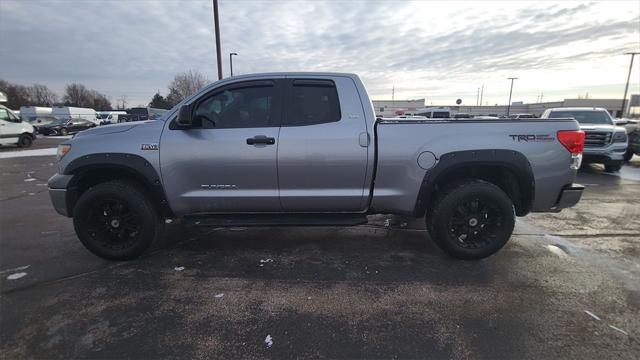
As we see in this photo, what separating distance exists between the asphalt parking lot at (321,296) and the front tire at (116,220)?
0.21 meters

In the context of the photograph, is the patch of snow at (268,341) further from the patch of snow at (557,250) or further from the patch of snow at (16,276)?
the patch of snow at (557,250)

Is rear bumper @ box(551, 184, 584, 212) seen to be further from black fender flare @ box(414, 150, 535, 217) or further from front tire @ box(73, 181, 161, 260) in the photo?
front tire @ box(73, 181, 161, 260)

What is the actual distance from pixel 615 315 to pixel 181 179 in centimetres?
419

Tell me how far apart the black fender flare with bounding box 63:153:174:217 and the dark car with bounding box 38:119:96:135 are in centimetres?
3418

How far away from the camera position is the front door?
3.63 m

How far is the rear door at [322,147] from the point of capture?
362cm

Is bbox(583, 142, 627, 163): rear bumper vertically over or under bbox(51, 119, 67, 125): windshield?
under

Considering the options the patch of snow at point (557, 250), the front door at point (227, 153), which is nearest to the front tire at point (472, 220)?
the patch of snow at point (557, 250)

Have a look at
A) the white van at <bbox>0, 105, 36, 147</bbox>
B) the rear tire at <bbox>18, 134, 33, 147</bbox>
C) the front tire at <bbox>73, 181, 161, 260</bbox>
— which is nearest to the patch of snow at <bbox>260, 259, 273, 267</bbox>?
the front tire at <bbox>73, 181, 161, 260</bbox>

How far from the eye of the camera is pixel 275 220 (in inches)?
149

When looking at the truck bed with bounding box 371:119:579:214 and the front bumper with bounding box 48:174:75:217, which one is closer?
the truck bed with bounding box 371:119:579:214

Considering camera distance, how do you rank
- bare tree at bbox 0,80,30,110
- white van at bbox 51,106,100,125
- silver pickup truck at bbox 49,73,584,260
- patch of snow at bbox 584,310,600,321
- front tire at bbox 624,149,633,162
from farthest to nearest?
bare tree at bbox 0,80,30,110 → white van at bbox 51,106,100,125 → front tire at bbox 624,149,633,162 → silver pickup truck at bbox 49,73,584,260 → patch of snow at bbox 584,310,600,321

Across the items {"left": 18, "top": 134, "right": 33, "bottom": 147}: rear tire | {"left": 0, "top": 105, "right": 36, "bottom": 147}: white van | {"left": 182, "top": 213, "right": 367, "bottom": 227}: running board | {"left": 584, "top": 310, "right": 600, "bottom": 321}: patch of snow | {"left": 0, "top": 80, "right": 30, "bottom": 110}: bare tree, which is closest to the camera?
{"left": 584, "top": 310, "right": 600, "bottom": 321}: patch of snow

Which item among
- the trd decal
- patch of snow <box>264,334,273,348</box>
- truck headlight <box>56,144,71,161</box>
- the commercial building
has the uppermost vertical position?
the commercial building
